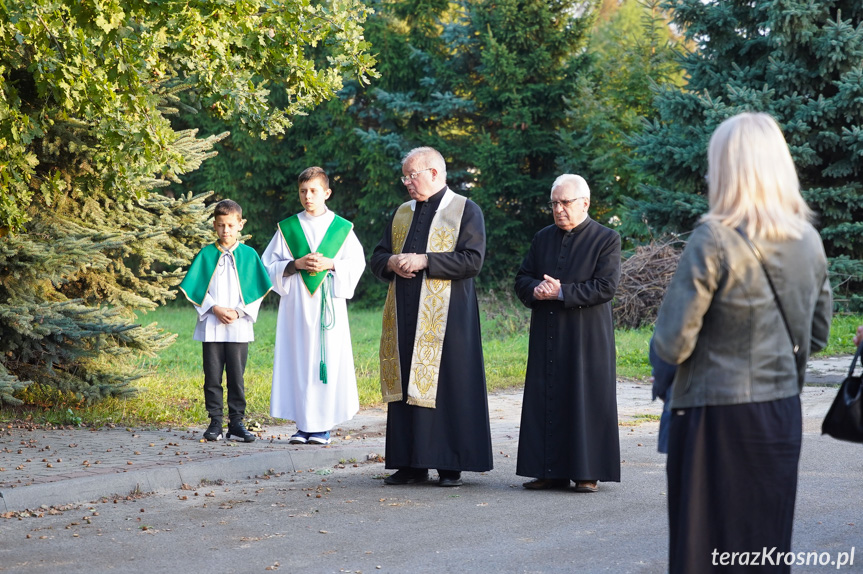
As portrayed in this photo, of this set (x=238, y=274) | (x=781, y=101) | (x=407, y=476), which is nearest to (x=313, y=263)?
(x=238, y=274)

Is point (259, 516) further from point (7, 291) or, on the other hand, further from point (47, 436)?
point (7, 291)

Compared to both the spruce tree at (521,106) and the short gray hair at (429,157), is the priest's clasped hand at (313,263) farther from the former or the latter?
the spruce tree at (521,106)

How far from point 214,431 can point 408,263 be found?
8.88 ft

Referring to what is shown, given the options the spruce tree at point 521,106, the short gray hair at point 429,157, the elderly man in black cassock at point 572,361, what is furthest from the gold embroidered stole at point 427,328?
the spruce tree at point 521,106

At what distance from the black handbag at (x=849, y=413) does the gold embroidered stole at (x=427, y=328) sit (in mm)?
3843

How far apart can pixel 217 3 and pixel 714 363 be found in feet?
17.5

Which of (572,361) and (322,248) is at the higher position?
(322,248)

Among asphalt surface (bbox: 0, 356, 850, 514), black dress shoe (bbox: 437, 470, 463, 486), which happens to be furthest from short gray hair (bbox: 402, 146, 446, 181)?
asphalt surface (bbox: 0, 356, 850, 514)

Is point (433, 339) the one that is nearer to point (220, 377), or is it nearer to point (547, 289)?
point (547, 289)

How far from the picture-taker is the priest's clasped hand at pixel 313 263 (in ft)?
28.9

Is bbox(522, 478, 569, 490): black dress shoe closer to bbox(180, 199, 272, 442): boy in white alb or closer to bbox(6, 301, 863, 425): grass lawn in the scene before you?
bbox(180, 199, 272, 442): boy in white alb

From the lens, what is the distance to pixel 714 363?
373cm

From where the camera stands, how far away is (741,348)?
3.71m

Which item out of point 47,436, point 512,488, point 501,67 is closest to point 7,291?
point 47,436
